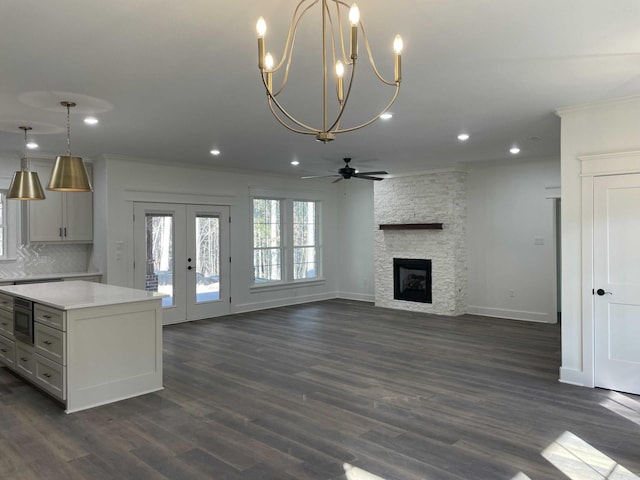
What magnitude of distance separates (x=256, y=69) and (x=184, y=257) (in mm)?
5010

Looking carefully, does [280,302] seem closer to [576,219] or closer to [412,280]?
[412,280]

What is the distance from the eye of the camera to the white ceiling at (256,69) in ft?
8.52

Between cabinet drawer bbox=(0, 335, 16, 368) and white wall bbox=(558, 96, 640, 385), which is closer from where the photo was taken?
white wall bbox=(558, 96, 640, 385)

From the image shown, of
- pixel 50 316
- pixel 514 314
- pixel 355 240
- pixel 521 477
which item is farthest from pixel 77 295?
pixel 514 314

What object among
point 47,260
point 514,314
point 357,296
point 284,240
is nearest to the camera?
point 47,260

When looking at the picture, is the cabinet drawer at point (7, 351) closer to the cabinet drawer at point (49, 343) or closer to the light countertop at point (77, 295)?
the light countertop at point (77, 295)

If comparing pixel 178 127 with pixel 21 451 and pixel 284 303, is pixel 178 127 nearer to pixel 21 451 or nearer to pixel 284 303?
pixel 21 451

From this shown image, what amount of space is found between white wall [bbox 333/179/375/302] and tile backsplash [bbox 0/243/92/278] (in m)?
5.24

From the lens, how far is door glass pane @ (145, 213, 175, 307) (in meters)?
7.57

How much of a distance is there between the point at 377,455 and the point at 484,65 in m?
2.85

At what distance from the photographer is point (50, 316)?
13.6 ft

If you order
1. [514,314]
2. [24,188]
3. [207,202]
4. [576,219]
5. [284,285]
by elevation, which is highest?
[207,202]

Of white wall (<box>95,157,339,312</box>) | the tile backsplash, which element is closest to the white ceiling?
white wall (<box>95,157,339,312</box>)

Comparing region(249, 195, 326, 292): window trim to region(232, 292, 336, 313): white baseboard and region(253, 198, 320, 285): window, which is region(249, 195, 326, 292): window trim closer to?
region(253, 198, 320, 285): window
